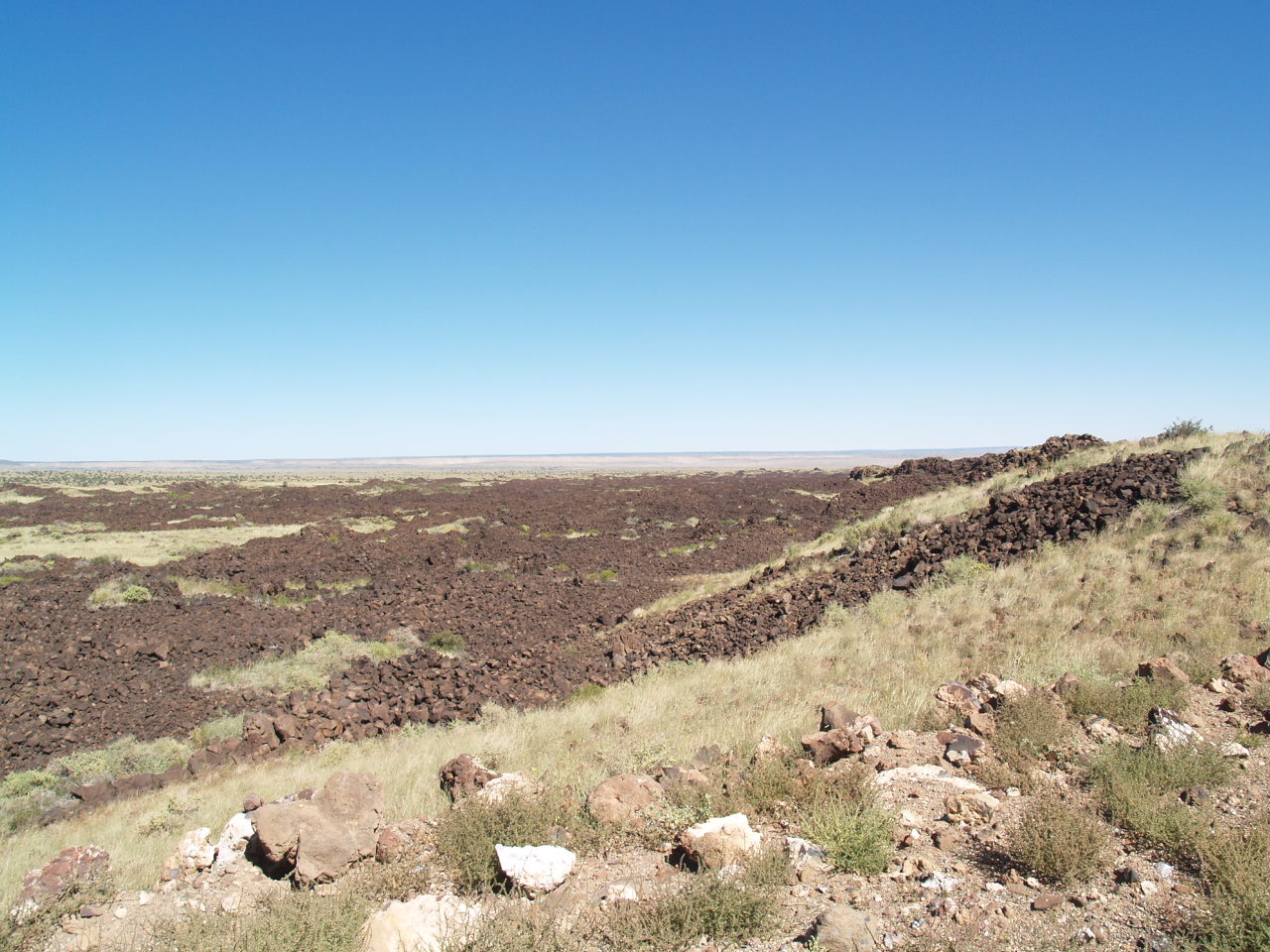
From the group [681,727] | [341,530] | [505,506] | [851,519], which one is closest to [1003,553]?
[681,727]

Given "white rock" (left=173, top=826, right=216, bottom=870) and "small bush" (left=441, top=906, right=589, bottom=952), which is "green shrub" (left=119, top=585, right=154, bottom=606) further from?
"small bush" (left=441, top=906, right=589, bottom=952)

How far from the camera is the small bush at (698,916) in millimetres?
3986

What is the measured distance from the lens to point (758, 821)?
18.1ft

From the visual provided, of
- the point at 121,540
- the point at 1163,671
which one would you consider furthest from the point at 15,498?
the point at 1163,671

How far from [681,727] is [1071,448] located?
2374 centimetres

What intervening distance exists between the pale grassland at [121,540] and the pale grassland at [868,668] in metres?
21.9

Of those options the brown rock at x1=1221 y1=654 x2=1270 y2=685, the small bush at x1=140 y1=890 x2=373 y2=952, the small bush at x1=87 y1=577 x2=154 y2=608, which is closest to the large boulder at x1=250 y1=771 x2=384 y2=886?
the small bush at x1=140 y1=890 x2=373 y2=952

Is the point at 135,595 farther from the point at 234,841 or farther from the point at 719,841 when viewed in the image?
the point at 719,841

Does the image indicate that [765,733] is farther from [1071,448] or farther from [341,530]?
[341,530]

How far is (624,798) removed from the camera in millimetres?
5875

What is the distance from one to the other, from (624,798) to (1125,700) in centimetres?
537

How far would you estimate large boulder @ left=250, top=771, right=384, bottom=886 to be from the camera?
5.27m

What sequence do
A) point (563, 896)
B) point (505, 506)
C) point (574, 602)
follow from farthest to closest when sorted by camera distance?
point (505, 506) < point (574, 602) < point (563, 896)

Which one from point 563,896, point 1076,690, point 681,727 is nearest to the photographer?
point 563,896
